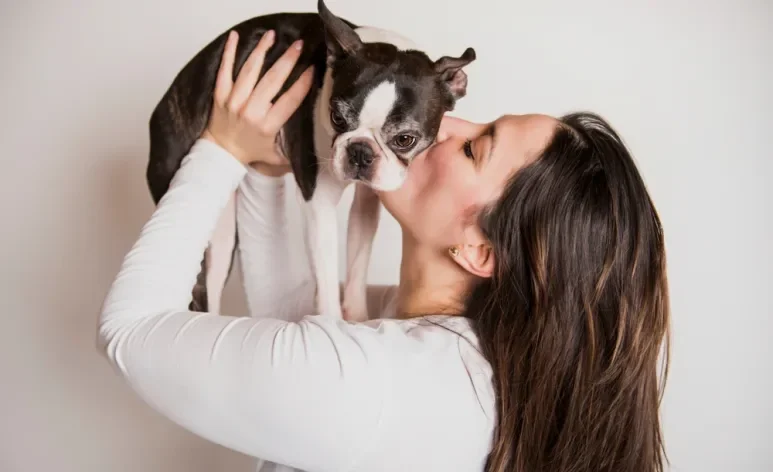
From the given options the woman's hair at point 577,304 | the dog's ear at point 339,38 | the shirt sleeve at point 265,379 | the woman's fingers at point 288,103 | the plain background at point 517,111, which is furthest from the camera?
the plain background at point 517,111

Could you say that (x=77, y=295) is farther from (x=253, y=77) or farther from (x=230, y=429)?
(x=230, y=429)

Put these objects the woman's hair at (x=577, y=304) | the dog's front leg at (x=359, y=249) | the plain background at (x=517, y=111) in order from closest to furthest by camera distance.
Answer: the woman's hair at (x=577, y=304)
the dog's front leg at (x=359, y=249)
the plain background at (x=517, y=111)

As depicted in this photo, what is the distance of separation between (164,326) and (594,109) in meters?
1.62

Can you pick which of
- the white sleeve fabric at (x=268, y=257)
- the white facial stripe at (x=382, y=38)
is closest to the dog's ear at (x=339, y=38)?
the white facial stripe at (x=382, y=38)

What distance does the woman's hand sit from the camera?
1586 mm

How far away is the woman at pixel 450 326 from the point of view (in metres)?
1.16

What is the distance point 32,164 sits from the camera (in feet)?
7.80

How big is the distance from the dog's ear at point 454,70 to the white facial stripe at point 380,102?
0.16 meters

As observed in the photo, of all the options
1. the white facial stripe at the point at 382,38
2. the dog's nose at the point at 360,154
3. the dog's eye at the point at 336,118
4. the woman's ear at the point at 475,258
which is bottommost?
the woman's ear at the point at 475,258

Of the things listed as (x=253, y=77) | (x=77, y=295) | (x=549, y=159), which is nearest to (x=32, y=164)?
(x=77, y=295)

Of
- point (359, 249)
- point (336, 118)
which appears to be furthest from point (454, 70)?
point (359, 249)

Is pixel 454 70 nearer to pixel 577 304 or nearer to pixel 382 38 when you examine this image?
pixel 382 38

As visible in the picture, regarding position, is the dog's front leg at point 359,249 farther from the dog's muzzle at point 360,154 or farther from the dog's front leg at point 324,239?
the dog's muzzle at point 360,154

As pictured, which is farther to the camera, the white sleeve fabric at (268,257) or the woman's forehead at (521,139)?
the white sleeve fabric at (268,257)
